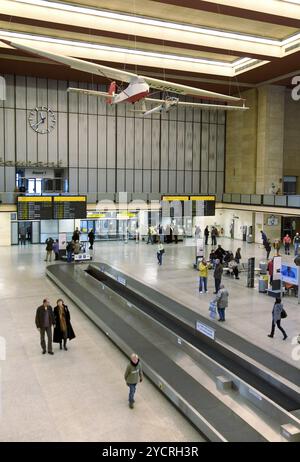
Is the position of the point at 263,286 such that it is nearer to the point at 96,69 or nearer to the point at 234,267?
the point at 234,267

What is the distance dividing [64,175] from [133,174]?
18.2 ft

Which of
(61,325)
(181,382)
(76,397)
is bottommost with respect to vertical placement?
(76,397)

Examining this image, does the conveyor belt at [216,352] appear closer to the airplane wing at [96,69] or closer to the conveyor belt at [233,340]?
the conveyor belt at [233,340]

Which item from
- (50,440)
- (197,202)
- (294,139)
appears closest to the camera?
(50,440)

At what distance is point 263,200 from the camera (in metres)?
30.5

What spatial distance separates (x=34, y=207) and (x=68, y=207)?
2.14 meters

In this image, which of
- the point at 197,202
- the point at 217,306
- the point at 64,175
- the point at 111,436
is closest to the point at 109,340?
the point at 217,306

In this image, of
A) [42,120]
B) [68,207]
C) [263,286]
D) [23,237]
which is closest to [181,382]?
[263,286]

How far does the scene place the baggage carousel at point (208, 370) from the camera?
7.23m

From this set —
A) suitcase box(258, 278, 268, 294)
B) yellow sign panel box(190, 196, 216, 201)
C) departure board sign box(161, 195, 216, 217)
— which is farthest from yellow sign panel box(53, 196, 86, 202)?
suitcase box(258, 278, 268, 294)

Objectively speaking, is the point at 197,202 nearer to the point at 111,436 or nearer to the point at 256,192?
the point at 256,192

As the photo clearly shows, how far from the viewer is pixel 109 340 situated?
11586 millimetres

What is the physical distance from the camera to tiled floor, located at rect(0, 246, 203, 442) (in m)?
7.07

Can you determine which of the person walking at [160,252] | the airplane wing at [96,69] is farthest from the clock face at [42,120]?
the person walking at [160,252]
